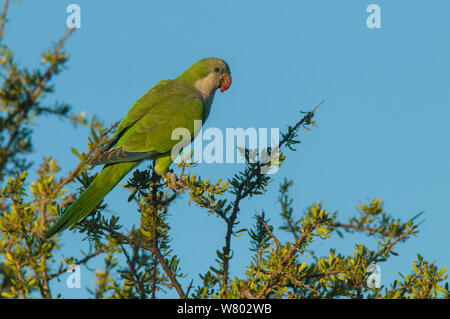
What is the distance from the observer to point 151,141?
4.72 m

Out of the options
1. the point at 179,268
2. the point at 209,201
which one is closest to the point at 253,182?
the point at 209,201

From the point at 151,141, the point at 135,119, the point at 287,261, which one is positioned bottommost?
the point at 287,261

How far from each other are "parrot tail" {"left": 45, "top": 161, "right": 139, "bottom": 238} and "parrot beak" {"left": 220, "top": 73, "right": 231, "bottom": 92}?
2120 mm

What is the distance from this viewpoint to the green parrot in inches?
149

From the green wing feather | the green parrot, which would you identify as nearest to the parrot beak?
the green parrot

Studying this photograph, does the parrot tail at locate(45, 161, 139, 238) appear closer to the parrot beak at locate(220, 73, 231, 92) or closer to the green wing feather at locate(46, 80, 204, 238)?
the green wing feather at locate(46, 80, 204, 238)

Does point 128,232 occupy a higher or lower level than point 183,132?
lower

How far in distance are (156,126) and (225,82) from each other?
1583 millimetres

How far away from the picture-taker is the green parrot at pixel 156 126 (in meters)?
3.79

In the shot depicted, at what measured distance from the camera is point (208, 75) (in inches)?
236

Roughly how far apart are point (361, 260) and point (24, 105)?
10.9 feet

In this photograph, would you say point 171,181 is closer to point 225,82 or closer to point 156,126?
point 156,126

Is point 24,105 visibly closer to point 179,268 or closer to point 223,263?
point 179,268
